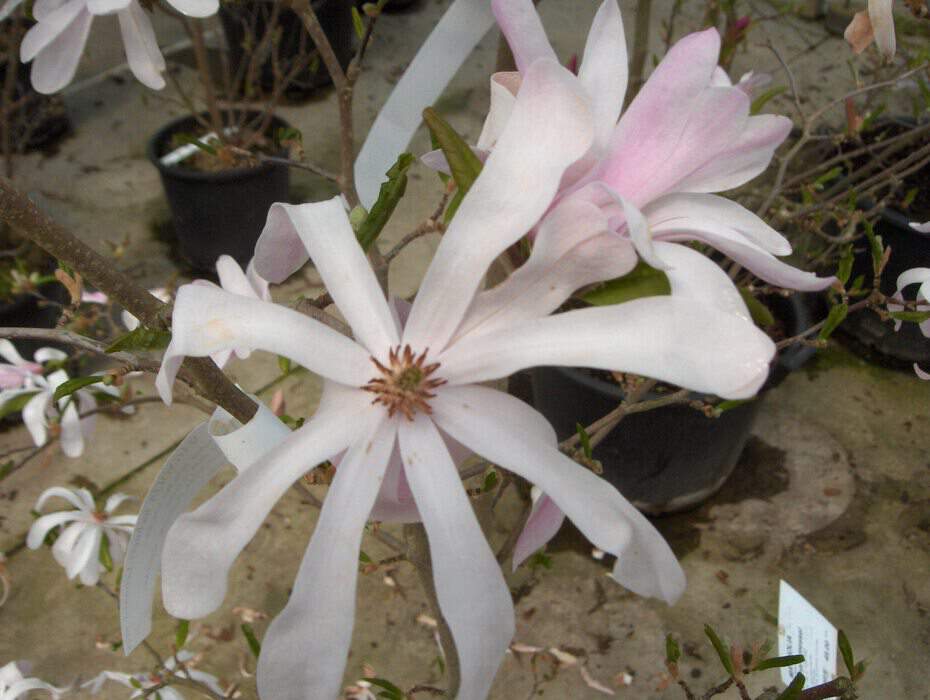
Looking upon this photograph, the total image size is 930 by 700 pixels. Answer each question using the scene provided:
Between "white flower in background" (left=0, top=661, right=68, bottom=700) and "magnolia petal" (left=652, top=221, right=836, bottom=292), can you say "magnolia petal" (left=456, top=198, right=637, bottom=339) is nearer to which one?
"magnolia petal" (left=652, top=221, right=836, bottom=292)

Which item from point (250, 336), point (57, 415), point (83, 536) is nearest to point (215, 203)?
point (57, 415)

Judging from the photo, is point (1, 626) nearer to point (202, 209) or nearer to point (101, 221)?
point (202, 209)

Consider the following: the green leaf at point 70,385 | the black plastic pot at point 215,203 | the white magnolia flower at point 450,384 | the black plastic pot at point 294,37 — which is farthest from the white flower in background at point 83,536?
the black plastic pot at point 294,37

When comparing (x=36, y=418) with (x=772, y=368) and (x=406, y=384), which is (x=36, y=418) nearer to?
(x=406, y=384)

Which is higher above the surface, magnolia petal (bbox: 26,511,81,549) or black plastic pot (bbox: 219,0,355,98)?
black plastic pot (bbox: 219,0,355,98)

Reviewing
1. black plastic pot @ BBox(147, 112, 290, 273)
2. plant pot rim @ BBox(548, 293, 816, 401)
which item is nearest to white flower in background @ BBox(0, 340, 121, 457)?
plant pot rim @ BBox(548, 293, 816, 401)

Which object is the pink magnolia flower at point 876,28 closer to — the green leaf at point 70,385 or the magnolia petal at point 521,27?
the magnolia petal at point 521,27

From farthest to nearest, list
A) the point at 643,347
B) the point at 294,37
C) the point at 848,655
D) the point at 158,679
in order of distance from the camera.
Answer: the point at 294,37
the point at 158,679
the point at 848,655
the point at 643,347
